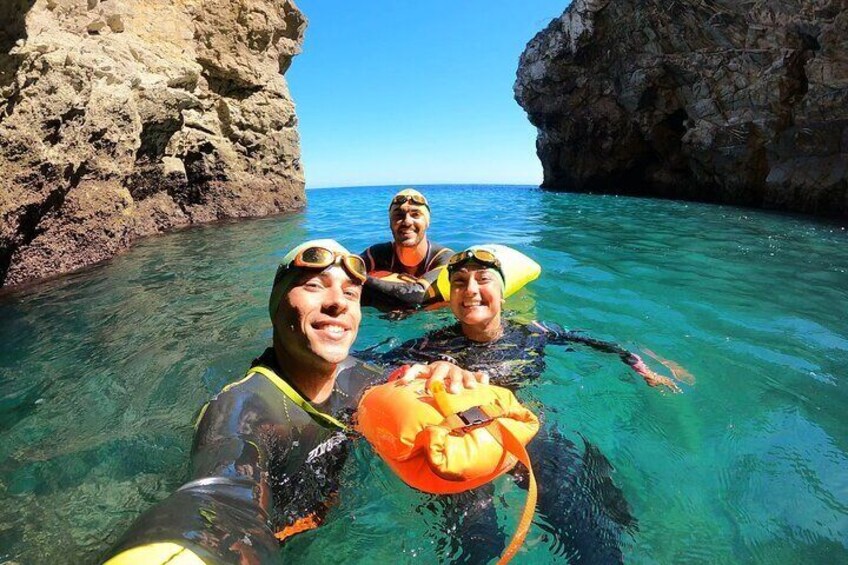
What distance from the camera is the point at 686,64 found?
24.1 meters

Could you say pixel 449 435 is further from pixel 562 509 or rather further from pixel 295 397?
pixel 562 509

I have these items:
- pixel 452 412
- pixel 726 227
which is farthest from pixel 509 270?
pixel 726 227

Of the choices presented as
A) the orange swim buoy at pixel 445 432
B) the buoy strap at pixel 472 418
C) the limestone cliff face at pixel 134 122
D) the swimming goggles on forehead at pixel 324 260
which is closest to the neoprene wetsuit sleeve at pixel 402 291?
the swimming goggles on forehead at pixel 324 260

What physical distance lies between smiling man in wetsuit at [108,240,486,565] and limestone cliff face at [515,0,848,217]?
2063 centimetres

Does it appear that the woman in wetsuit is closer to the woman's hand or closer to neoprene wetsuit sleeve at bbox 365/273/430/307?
the woman's hand

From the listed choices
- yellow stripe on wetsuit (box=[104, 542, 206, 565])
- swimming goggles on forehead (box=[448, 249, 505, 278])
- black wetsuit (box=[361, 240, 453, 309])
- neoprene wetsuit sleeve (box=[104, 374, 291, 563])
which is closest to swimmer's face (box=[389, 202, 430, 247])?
black wetsuit (box=[361, 240, 453, 309])

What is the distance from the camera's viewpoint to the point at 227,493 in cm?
162

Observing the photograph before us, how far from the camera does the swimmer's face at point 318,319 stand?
241cm

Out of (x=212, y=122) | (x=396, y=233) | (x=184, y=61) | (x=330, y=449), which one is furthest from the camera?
(x=212, y=122)

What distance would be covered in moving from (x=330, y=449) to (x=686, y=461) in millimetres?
2277

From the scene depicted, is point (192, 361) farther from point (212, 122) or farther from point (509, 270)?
point (212, 122)

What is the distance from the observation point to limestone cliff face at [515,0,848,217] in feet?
56.8

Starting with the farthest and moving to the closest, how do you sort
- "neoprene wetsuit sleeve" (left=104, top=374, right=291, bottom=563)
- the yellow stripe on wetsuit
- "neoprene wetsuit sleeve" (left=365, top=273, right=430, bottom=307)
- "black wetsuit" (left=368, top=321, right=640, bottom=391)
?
"neoprene wetsuit sleeve" (left=365, top=273, right=430, bottom=307), "black wetsuit" (left=368, top=321, right=640, bottom=391), "neoprene wetsuit sleeve" (left=104, top=374, right=291, bottom=563), the yellow stripe on wetsuit

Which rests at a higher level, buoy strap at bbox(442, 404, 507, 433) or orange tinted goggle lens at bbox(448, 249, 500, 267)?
orange tinted goggle lens at bbox(448, 249, 500, 267)
